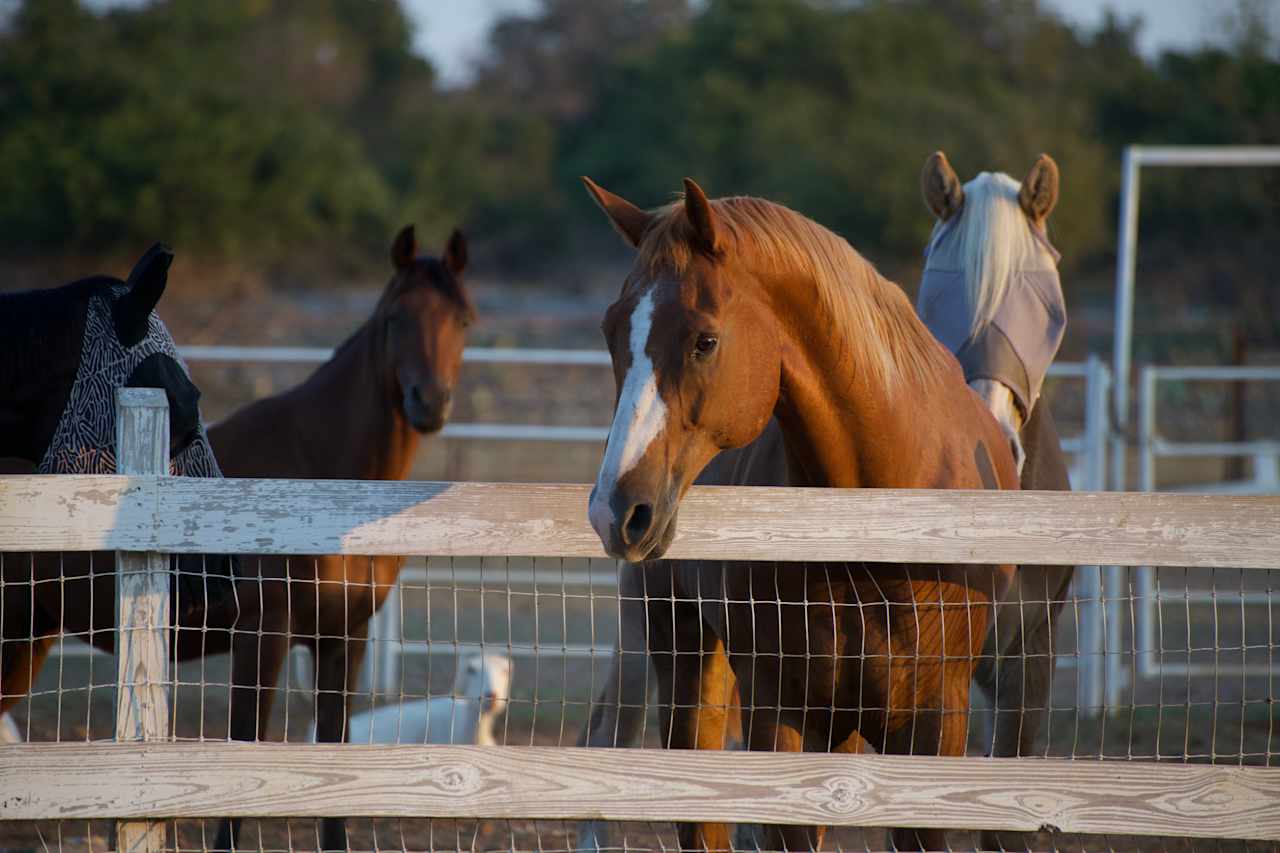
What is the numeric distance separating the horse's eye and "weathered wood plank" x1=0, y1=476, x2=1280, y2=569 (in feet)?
1.08

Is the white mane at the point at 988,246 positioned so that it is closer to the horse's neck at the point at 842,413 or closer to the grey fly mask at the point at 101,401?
the horse's neck at the point at 842,413

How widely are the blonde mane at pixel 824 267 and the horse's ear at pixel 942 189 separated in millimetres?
1182

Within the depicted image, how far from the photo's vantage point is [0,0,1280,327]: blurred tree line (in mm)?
18641

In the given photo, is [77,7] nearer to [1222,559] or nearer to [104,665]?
[104,665]

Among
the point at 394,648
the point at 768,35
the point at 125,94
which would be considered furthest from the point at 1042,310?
the point at 768,35

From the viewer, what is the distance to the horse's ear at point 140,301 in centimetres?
280

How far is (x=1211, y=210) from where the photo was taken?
19469 millimetres

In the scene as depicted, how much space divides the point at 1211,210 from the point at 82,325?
19947 mm

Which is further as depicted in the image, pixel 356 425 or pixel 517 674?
pixel 517 674

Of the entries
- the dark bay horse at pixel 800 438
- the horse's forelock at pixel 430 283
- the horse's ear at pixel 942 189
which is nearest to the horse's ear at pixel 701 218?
the dark bay horse at pixel 800 438

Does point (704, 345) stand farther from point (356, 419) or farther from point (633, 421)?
point (356, 419)

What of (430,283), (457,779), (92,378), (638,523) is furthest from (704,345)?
(430,283)

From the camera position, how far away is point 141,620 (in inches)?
93.4

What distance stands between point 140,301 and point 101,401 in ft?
0.83
